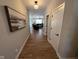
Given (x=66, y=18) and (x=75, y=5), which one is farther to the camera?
(x=66, y=18)

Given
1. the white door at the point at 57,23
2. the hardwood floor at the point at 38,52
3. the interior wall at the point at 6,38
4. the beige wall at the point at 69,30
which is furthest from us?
the hardwood floor at the point at 38,52

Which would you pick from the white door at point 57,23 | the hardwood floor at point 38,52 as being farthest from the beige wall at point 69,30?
the hardwood floor at point 38,52

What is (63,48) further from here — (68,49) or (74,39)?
(74,39)

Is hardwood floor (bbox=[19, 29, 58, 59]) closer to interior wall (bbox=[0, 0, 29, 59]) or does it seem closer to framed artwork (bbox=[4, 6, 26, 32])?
interior wall (bbox=[0, 0, 29, 59])

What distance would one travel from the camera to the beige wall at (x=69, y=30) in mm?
1929

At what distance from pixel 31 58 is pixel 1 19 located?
75.6 inches

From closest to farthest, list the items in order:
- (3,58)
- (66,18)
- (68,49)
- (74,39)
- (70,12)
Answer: (3,58) < (70,12) < (66,18) < (74,39) < (68,49)

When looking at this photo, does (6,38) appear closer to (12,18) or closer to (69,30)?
(12,18)

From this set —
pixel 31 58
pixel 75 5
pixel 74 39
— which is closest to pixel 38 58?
pixel 31 58

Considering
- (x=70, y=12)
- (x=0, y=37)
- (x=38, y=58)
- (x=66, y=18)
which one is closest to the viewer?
(x=0, y=37)

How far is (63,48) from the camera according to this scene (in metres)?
2.65

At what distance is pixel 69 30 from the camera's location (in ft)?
7.51

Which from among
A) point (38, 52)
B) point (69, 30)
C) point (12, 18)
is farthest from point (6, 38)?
point (38, 52)

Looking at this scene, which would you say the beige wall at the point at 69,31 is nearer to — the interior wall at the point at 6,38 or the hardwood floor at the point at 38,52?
the hardwood floor at the point at 38,52
